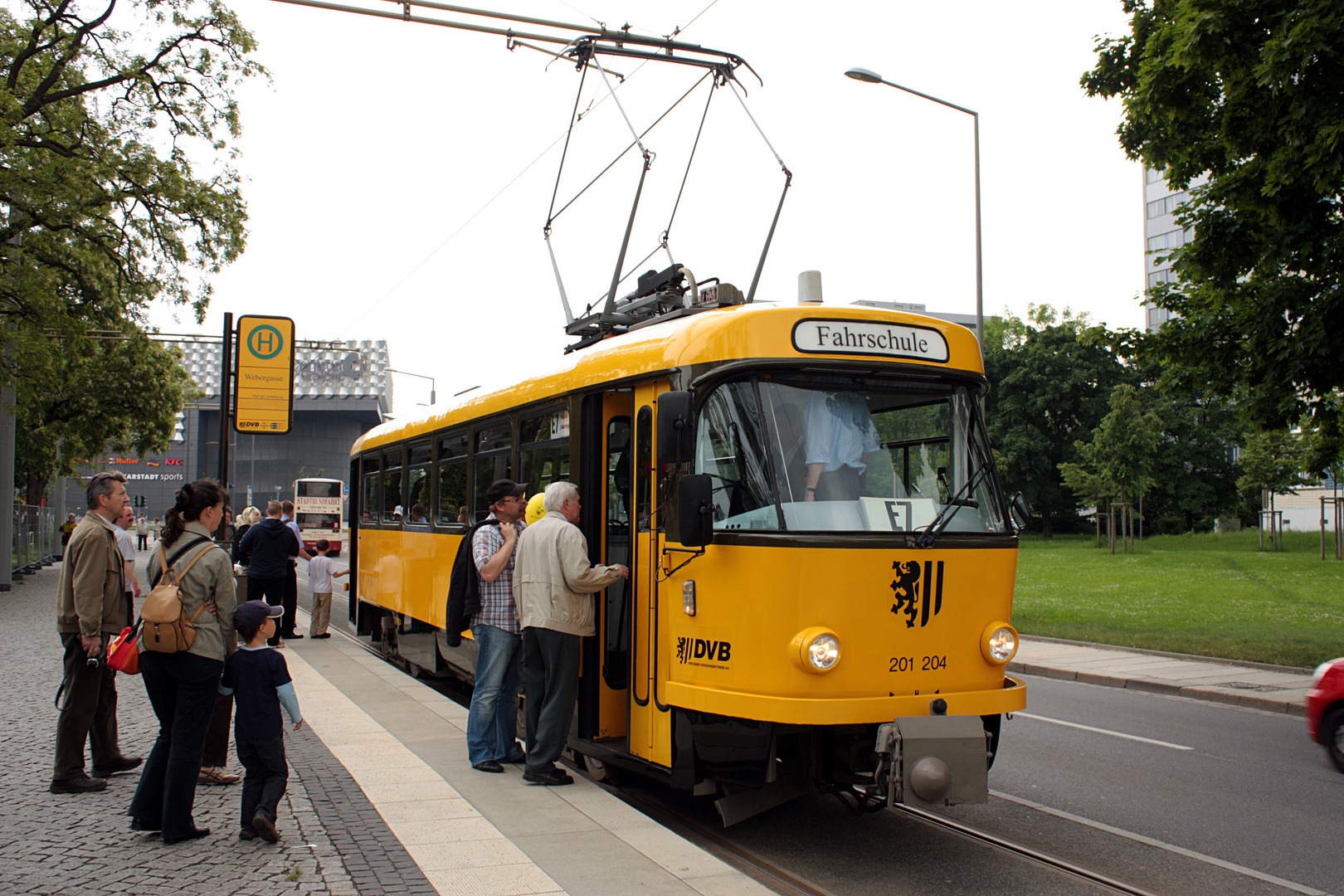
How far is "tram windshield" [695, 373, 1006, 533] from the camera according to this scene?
571 centimetres

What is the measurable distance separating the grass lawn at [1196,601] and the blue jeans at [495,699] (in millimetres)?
10747

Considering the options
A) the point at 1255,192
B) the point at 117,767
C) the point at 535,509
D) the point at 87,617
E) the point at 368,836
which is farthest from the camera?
the point at 1255,192

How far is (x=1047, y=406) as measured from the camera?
60.7 metres

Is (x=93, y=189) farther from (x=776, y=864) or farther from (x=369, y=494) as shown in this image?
(x=776, y=864)

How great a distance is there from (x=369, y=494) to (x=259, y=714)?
30.7 feet

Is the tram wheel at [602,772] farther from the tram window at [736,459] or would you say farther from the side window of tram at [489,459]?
the side window of tram at [489,459]

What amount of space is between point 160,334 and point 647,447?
27784 millimetres

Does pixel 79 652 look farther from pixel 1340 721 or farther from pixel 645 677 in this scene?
pixel 1340 721

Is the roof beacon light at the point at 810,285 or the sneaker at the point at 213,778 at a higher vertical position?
the roof beacon light at the point at 810,285

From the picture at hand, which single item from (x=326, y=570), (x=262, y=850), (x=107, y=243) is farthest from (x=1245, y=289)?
(x=107, y=243)

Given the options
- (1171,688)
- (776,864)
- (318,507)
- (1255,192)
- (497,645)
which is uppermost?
(1255,192)

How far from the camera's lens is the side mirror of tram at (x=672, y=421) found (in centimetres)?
569

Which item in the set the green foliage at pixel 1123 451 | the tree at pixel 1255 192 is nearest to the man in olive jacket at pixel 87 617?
the tree at pixel 1255 192

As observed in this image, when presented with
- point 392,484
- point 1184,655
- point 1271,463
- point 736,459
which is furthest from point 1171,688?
point 1271,463
